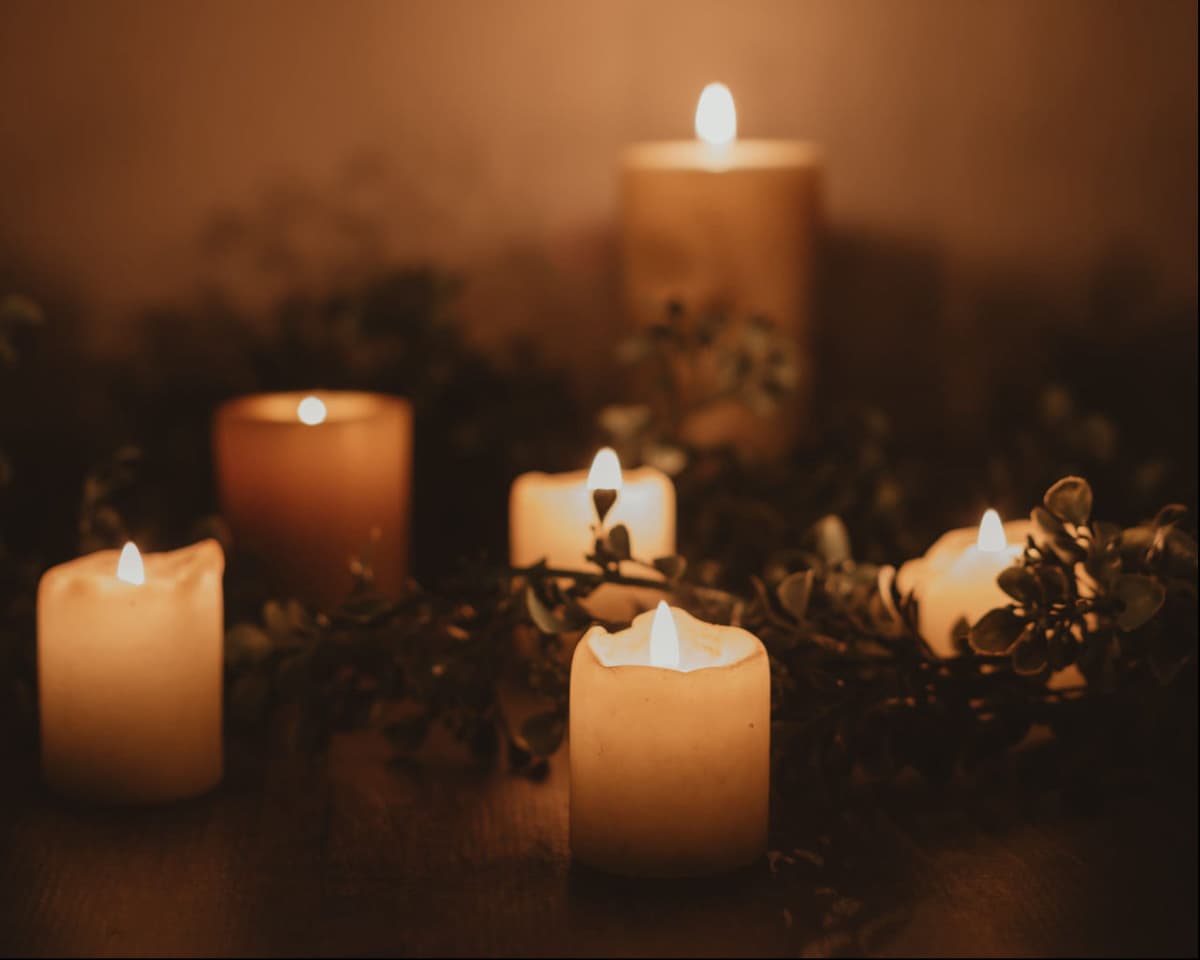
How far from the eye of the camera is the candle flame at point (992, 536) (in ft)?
3.00

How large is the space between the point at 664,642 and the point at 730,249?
0.55 metres

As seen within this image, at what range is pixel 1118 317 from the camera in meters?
1.46

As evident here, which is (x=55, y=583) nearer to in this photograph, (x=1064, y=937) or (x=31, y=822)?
(x=31, y=822)

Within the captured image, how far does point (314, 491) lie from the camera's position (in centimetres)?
109

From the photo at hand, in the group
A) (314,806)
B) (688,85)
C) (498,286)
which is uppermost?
(688,85)

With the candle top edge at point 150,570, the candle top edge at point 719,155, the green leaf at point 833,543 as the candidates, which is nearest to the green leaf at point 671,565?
the green leaf at point 833,543

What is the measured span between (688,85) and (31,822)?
34.4 inches

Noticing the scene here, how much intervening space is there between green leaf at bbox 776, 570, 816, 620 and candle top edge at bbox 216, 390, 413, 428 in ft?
1.29

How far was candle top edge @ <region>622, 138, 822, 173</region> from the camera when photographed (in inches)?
49.5

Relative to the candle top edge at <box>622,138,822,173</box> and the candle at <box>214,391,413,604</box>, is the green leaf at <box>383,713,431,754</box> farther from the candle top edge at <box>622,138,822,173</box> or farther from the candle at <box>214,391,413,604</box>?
the candle top edge at <box>622,138,822,173</box>

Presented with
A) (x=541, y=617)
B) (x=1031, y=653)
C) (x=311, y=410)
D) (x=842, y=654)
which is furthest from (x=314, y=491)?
(x=1031, y=653)

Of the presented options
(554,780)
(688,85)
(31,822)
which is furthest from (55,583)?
(688,85)

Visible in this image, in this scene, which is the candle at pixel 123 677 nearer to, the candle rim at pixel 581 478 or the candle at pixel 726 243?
the candle rim at pixel 581 478

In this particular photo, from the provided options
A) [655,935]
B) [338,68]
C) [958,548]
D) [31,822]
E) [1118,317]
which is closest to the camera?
[655,935]
